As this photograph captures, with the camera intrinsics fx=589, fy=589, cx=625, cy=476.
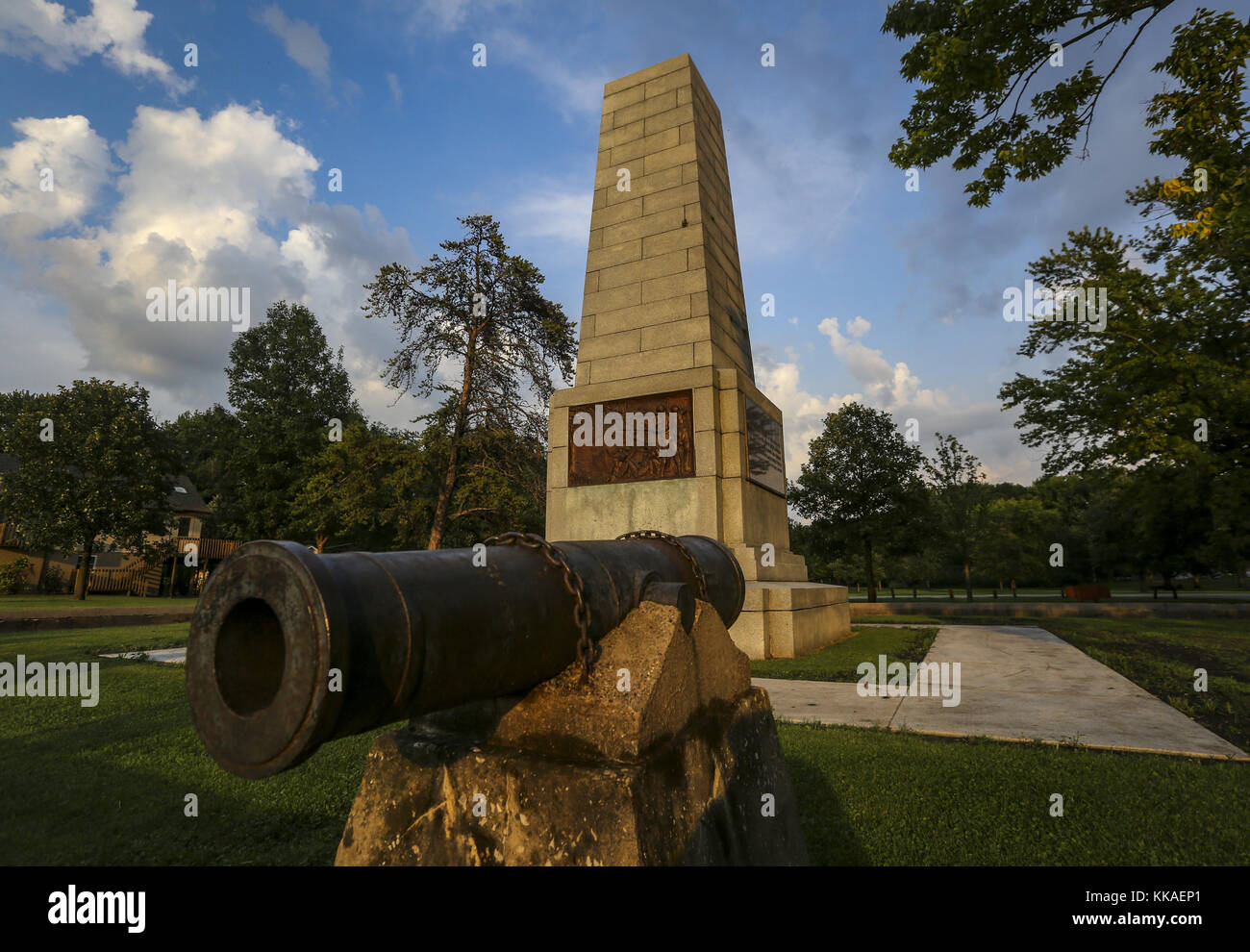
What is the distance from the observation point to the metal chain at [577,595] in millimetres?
1679

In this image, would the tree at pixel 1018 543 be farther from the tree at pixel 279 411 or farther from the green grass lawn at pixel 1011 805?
the tree at pixel 279 411

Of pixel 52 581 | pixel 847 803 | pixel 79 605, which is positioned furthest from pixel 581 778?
pixel 52 581

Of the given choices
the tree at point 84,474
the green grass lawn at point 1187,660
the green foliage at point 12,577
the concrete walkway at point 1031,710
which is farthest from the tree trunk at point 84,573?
the green grass lawn at point 1187,660

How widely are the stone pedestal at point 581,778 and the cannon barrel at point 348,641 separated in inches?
7.9

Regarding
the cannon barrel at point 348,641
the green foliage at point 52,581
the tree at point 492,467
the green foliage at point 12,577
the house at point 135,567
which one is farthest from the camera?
the house at point 135,567

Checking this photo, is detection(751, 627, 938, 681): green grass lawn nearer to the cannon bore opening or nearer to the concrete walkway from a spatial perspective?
the concrete walkway

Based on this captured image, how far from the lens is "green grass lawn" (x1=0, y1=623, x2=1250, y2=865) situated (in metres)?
2.67

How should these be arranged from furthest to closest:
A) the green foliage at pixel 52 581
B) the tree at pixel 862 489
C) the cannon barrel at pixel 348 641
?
the green foliage at pixel 52 581 < the tree at pixel 862 489 < the cannon barrel at pixel 348 641

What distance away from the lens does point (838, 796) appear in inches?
127

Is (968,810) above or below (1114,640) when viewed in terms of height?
above

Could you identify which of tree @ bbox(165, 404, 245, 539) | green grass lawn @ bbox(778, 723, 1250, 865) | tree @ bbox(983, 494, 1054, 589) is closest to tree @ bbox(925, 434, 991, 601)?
tree @ bbox(983, 494, 1054, 589)
